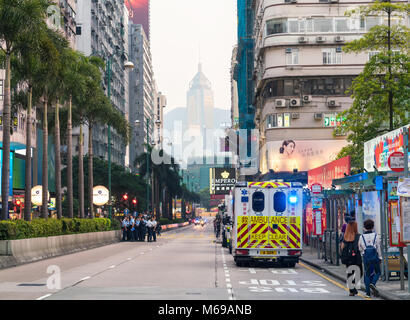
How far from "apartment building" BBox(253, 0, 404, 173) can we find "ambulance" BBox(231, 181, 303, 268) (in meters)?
47.3

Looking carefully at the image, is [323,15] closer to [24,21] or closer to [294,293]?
[24,21]

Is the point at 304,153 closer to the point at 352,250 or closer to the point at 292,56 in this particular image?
the point at 292,56

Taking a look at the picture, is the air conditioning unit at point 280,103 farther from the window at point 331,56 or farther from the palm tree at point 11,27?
the palm tree at point 11,27

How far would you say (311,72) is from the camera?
247 feet

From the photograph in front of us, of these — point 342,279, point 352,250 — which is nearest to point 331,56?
point 342,279

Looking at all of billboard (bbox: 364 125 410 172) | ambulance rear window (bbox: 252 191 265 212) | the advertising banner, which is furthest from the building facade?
the advertising banner

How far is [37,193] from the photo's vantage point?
53.3m

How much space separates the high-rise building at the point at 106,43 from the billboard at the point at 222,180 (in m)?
12.6

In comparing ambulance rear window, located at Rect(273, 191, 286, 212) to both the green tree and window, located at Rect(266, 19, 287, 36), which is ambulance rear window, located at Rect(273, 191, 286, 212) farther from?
window, located at Rect(266, 19, 287, 36)

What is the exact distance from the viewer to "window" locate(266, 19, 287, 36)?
75.7m

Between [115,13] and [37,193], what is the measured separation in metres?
90.5

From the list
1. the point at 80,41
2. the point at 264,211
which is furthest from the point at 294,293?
the point at 80,41

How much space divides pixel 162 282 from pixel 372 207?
644cm
